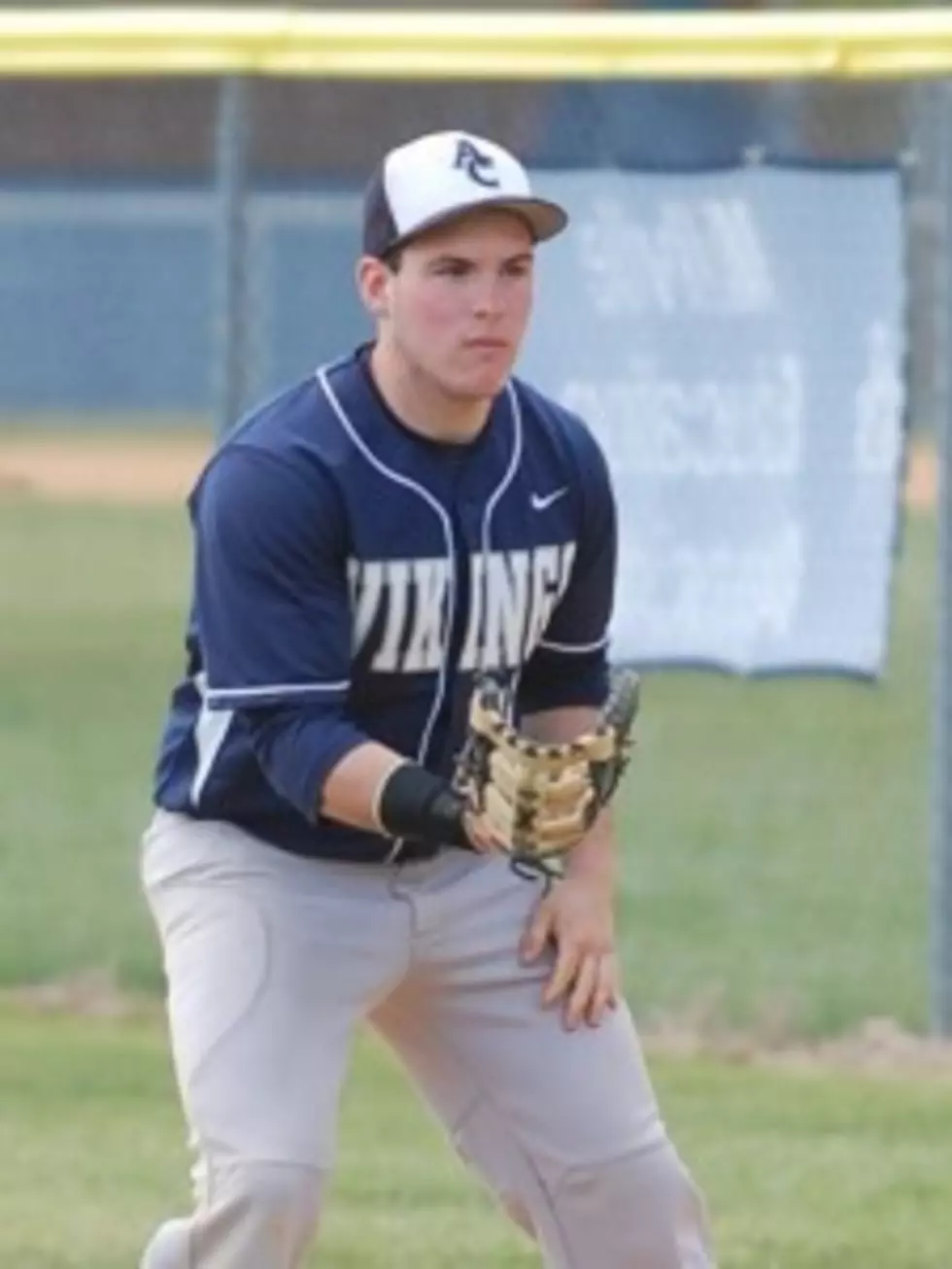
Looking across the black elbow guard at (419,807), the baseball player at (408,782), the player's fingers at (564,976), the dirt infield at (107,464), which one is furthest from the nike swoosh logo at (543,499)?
the dirt infield at (107,464)

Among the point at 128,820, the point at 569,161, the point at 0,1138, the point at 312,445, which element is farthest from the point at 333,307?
the point at 312,445

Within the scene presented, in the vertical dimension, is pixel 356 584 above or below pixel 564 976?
above

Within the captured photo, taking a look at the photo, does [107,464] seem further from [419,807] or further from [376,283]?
[419,807]

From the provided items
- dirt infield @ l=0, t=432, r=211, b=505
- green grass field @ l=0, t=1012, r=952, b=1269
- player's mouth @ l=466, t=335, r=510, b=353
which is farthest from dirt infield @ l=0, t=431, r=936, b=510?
player's mouth @ l=466, t=335, r=510, b=353

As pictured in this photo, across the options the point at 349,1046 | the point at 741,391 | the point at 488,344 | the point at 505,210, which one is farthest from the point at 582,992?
the point at 741,391

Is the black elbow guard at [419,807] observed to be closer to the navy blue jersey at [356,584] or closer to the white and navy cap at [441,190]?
the navy blue jersey at [356,584]

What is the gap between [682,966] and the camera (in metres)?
9.34

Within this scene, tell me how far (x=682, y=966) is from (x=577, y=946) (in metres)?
4.13

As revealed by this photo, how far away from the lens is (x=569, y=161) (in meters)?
8.91

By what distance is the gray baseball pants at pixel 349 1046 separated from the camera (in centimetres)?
502

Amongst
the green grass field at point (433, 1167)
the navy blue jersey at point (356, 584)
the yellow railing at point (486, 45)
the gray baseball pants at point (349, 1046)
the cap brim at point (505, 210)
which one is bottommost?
the green grass field at point (433, 1167)

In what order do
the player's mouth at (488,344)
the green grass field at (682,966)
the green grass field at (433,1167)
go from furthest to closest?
the green grass field at (682,966) → the green grass field at (433,1167) → the player's mouth at (488,344)

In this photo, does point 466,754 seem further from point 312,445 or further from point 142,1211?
point 142,1211

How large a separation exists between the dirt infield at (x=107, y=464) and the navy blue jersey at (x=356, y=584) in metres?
13.9
